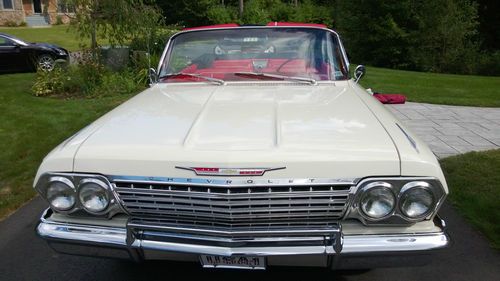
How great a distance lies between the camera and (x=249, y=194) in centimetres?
237

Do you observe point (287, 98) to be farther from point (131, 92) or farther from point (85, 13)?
point (85, 13)

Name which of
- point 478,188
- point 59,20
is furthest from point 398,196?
point 59,20

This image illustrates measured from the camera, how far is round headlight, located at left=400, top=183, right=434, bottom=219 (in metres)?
2.43

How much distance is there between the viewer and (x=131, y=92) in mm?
10484

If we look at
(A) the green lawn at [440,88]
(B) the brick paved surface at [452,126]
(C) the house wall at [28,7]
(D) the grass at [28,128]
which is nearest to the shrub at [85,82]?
(D) the grass at [28,128]

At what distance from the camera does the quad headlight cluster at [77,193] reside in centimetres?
254

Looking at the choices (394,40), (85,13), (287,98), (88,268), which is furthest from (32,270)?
(394,40)

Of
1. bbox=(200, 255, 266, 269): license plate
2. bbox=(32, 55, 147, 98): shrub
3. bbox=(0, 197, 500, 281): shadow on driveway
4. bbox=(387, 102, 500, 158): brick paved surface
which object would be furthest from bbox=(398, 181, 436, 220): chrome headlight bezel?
bbox=(32, 55, 147, 98): shrub

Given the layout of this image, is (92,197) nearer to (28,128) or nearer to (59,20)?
(28,128)

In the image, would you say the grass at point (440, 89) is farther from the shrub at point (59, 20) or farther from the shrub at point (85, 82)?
the shrub at point (59, 20)

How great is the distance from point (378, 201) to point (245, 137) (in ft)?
2.53

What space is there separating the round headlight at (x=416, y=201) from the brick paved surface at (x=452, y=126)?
12.5 ft

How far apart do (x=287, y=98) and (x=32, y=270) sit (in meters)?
2.19

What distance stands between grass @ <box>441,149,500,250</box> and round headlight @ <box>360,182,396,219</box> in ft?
5.72
